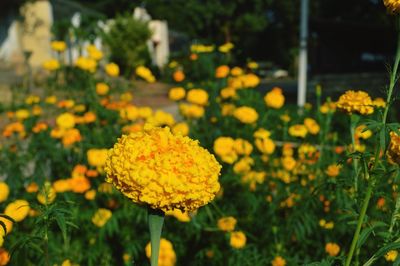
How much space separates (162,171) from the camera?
846mm

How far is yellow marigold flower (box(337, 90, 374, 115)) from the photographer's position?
1519mm

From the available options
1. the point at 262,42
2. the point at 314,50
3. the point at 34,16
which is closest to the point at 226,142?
the point at 314,50

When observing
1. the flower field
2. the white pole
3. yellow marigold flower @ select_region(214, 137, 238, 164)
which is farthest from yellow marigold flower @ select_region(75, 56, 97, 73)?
the white pole

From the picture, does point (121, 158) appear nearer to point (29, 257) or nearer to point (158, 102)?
point (29, 257)

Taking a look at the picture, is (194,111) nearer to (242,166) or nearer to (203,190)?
(242,166)

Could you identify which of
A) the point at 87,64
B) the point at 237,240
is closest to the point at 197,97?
the point at 87,64

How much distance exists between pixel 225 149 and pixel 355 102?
38.8 inches

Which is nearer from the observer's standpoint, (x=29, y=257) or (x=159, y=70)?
(x=29, y=257)

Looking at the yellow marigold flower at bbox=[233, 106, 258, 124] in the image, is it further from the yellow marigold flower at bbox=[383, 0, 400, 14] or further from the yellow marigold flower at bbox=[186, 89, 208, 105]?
the yellow marigold flower at bbox=[383, 0, 400, 14]

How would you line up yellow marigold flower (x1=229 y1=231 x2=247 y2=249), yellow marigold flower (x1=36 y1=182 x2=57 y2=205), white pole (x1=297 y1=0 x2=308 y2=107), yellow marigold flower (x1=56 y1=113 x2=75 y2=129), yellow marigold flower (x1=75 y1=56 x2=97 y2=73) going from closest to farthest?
yellow marigold flower (x1=36 y1=182 x2=57 y2=205), yellow marigold flower (x1=229 y1=231 x2=247 y2=249), yellow marigold flower (x1=56 y1=113 x2=75 y2=129), yellow marigold flower (x1=75 y1=56 x2=97 y2=73), white pole (x1=297 y1=0 x2=308 y2=107)

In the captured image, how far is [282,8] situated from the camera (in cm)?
2645

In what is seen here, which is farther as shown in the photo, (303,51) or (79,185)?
(303,51)

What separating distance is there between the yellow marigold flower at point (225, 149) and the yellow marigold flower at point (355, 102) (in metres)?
0.92

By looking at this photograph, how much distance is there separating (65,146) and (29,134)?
50 centimetres
